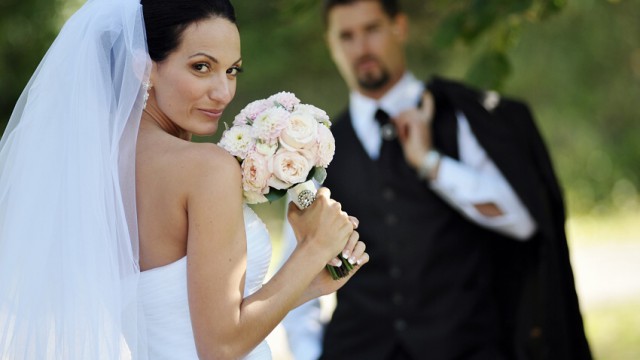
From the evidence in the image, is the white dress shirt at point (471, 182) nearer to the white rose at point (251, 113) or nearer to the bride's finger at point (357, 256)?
the bride's finger at point (357, 256)

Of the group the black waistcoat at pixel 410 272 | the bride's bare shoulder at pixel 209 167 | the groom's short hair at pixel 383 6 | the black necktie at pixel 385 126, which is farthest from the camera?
the groom's short hair at pixel 383 6

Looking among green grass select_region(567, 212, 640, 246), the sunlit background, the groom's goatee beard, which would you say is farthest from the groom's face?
green grass select_region(567, 212, 640, 246)

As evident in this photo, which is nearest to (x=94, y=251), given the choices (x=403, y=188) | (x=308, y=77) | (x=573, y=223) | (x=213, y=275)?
(x=213, y=275)

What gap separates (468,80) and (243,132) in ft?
9.23

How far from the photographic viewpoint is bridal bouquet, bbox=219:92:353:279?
110 inches

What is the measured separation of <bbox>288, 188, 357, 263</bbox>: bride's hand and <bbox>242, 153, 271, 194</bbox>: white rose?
212 millimetres

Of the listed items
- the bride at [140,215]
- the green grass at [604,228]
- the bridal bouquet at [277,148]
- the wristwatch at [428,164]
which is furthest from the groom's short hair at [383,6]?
the green grass at [604,228]

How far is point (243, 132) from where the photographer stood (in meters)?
2.87

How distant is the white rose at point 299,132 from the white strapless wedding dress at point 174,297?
242mm

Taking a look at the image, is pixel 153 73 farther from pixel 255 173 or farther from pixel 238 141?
pixel 255 173

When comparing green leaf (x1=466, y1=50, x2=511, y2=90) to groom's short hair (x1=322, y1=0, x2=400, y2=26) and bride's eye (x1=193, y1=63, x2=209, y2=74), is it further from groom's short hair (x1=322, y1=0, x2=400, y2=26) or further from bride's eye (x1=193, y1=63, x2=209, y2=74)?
bride's eye (x1=193, y1=63, x2=209, y2=74)

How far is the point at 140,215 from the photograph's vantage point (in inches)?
112

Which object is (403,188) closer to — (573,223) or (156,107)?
(156,107)

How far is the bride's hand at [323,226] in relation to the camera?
2.92 metres
